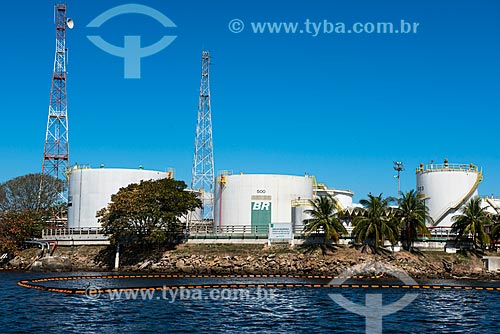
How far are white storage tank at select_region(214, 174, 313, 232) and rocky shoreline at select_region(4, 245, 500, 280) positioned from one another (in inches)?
460

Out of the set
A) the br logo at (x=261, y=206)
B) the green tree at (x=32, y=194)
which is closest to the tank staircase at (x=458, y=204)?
the br logo at (x=261, y=206)

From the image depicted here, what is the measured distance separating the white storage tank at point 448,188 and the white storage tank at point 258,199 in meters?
19.4

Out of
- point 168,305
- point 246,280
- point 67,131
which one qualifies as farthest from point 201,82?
point 168,305

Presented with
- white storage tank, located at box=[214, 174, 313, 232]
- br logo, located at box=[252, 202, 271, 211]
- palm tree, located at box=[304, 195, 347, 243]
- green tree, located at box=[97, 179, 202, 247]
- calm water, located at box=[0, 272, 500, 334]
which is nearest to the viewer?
calm water, located at box=[0, 272, 500, 334]

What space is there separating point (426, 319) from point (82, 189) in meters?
65.4

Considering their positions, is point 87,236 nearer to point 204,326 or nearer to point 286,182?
point 286,182

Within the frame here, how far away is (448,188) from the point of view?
91.9m

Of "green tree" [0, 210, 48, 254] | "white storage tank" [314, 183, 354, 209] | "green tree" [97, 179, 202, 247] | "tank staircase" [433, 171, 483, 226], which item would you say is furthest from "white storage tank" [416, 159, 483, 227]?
"green tree" [0, 210, 48, 254]

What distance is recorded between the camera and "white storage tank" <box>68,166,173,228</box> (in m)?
92.9

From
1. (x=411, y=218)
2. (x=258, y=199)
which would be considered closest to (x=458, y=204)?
(x=411, y=218)

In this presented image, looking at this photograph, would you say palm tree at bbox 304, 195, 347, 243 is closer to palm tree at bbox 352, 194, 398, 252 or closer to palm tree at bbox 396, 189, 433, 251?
palm tree at bbox 352, 194, 398, 252

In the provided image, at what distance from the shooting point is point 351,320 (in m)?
39.4

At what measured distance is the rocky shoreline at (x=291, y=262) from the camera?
7288cm

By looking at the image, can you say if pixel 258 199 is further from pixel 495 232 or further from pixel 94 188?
pixel 495 232
